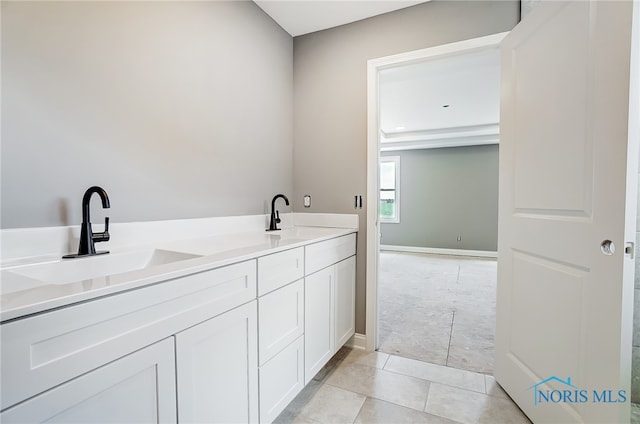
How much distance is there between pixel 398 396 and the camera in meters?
1.69

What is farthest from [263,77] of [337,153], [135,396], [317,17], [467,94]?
[467,94]

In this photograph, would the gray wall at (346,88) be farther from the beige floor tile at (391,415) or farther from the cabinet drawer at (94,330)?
the cabinet drawer at (94,330)

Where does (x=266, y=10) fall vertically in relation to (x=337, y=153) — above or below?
above

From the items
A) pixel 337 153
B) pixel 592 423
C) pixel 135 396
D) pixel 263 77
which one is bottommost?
pixel 592 423

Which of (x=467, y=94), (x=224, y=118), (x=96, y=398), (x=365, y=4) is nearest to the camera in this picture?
(x=96, y=398)

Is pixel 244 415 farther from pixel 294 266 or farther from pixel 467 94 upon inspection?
pixel 467 94

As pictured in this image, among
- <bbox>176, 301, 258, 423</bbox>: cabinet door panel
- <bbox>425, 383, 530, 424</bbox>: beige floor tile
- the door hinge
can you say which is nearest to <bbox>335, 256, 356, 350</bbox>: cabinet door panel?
<bbox>425, 383, 530, 424</bbox>: beige floor tile

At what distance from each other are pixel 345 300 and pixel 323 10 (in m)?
2.20

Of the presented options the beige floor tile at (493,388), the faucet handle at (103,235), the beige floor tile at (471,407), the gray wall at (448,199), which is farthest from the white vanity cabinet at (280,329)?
the gray wall at (448,199)

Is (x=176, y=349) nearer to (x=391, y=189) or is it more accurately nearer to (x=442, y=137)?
(x=442, y=137)

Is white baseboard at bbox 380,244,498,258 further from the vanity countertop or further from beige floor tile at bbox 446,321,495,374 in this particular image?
the vanity countertop

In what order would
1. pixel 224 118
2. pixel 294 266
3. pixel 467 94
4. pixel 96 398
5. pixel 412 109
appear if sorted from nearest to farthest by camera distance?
1. pixel 96 398
2. pixel 294 266
3. pixel 224 118
4. pixel 467 94
5. pixel 412 109

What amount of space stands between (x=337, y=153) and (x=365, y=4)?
3.58 ft

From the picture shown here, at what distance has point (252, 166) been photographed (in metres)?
2.08
